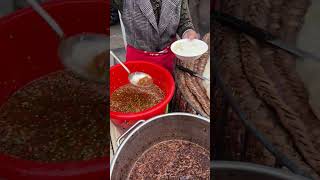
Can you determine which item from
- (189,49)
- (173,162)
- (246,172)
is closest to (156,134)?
(173,162)

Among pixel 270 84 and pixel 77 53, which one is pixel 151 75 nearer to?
pixel 77 53

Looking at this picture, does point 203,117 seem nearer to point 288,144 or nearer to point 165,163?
point 165,163

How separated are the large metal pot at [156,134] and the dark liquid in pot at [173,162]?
0.01m

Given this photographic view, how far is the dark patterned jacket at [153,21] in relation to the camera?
877mm

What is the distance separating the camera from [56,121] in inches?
25.5

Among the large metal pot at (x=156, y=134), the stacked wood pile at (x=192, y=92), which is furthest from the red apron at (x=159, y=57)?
the large metal pot at (x=156, y=134)

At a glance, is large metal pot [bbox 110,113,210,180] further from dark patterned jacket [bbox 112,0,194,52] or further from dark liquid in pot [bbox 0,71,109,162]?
dark patterned jacket [bbox 112,0,194,52]

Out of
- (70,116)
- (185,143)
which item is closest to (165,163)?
(185,143)

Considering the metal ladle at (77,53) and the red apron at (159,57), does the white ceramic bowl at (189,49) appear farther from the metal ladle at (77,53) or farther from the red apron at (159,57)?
the metal ladle at (77,53)

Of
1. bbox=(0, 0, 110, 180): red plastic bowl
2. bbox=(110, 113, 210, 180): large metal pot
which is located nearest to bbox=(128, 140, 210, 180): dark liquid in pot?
bbox=(110, 113, 210, 180): large metal pot

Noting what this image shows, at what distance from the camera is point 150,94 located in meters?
0.83

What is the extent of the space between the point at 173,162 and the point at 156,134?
7cm

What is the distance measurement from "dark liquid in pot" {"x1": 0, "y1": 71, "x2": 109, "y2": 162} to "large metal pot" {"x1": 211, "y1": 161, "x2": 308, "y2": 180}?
0.18 m

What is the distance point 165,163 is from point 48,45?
12.5 inches
